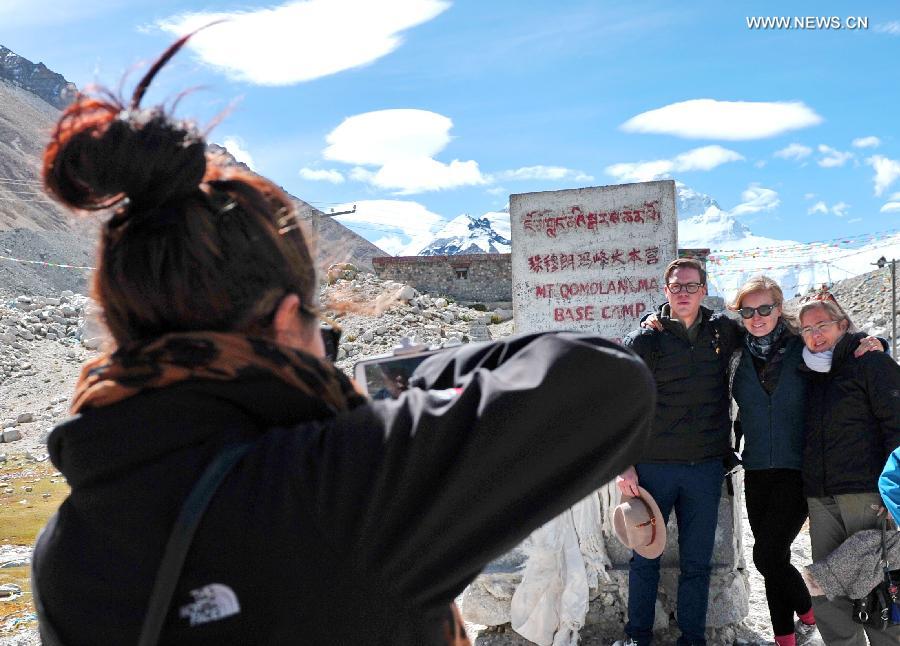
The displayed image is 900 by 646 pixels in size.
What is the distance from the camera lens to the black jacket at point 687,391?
14.0 ft

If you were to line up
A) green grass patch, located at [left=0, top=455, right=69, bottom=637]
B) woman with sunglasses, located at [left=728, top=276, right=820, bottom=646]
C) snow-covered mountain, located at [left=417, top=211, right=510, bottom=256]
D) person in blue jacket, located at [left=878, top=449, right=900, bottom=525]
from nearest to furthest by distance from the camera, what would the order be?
person in blue jacket, located at [left=878, top=449, right=900, bottom=525], woman with sunglasses, located at [left=728, top=276, right=820, bottom=646], green grass patch, located at [left=0, top=455, right=69, bottom=637], snow-covered mountain, located at [left=417, top=211, right=510, bottom=256]

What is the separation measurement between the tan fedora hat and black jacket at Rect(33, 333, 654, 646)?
328 centimetres

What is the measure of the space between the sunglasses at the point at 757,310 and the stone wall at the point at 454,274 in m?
26.6

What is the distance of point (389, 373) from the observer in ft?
4.38

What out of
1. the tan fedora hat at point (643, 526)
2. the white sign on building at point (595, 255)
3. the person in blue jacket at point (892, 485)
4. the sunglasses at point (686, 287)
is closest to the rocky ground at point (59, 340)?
the white sign on building at point (595, 255)

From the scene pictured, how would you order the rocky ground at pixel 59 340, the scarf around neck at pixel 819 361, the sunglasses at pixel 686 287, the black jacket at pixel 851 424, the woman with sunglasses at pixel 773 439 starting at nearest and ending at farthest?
the black jacket at pixel 851 424, the scarf around neck at pixel 819 361, the woman with sunglasses at pixel 773 439, the sunglasses at pixel 686 287, the rocky ground at pixel 59 340

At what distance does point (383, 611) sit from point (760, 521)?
11.8 feet

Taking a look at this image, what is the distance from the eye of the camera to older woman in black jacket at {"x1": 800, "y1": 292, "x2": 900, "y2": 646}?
3.78 meters

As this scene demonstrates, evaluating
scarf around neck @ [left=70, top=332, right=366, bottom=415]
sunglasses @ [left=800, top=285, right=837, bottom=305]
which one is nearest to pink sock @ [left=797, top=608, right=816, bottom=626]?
sunglasses @ [left=800, top=285, right=837, bottom=305]

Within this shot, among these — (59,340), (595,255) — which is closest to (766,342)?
(595,255)

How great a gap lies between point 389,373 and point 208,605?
48 cm

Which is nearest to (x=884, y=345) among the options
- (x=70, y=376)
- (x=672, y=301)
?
(x=672, y=301)

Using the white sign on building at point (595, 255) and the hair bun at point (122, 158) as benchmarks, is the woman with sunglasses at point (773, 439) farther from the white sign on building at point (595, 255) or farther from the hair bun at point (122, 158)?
the hair bun at point (122, 158)

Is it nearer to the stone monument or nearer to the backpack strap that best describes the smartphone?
the backpack strap
